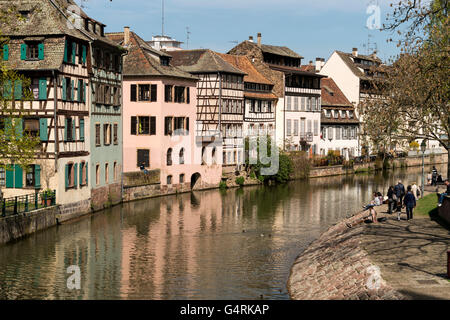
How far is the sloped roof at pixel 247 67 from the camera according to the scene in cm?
6827

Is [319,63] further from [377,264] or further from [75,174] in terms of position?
[377,264]

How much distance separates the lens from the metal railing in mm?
34375

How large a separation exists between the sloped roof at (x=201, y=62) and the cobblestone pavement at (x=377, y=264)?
103 feet

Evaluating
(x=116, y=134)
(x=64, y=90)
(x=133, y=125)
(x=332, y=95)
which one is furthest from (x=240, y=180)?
(x=332, y=95)

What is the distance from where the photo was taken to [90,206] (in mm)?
42594

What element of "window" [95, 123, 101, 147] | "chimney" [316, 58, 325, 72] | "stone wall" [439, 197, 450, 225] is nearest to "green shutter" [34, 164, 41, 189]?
"window" [95, 123, 101, 147]

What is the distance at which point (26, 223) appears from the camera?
33969 mm

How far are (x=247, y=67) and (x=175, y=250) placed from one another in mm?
41780

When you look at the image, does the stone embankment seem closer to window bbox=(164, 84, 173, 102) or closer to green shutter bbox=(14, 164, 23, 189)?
green shutter bbox=(14, 164, 23, 189)

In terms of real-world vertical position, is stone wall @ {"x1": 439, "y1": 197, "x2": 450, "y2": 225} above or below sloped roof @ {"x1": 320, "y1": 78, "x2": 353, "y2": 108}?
below

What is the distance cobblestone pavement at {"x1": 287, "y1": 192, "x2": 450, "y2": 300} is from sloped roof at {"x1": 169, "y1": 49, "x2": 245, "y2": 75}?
31440mm

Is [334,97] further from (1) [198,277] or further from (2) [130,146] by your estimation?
(1) [198,277]

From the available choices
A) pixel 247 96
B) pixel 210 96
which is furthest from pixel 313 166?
pixel 210 96

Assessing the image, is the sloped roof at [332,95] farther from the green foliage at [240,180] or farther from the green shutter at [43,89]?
the green shutter at [43,89]
